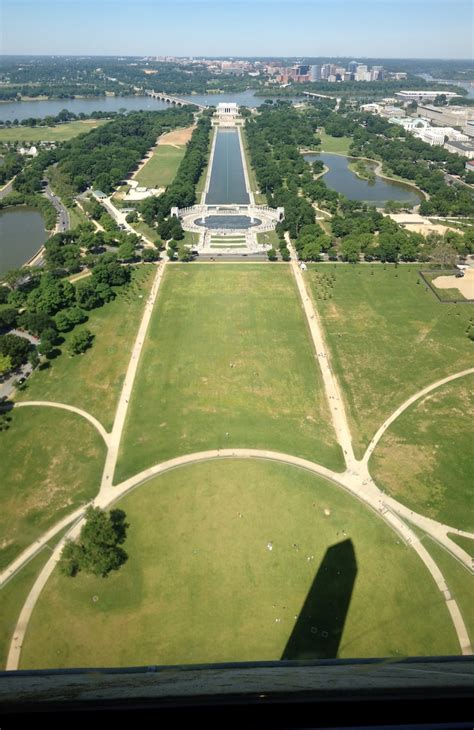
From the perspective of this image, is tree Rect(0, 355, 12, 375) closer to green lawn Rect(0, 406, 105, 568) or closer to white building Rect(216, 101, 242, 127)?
green lawn Rect(0, 406, 105, 568)

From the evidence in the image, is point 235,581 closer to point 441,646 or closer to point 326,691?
point 441,646

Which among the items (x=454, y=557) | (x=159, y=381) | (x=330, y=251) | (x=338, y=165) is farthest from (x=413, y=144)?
(x=454, y=557)

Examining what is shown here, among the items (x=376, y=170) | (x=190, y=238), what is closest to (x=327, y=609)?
(x=190, y=238)

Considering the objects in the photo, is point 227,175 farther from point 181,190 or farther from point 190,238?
point 190,238

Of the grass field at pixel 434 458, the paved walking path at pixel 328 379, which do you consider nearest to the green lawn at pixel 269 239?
the paved walking path at pixel 328 379

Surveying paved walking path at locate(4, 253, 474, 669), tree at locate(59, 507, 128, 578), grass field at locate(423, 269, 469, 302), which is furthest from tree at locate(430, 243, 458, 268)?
tree at locate(59, 507, 128, 578)

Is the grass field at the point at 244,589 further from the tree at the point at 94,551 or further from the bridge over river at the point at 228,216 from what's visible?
the bridge over river at the point at 228,216
